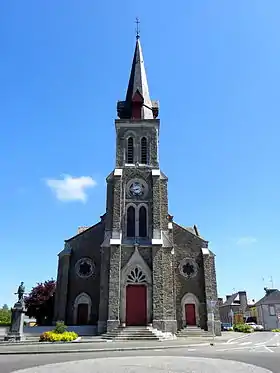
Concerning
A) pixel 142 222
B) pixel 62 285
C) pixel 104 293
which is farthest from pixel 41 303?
pixel 142 222

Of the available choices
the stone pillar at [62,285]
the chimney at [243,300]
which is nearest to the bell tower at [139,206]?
the stone pillar at [62,285]

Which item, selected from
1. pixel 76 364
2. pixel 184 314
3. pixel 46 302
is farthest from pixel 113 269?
pixel 76 364

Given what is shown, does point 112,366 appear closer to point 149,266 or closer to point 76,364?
point 76,364

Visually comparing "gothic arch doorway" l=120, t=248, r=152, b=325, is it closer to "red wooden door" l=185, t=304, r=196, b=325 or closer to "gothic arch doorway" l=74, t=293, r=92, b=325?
"gothic arch doorway" l=74, t=293, r=92, b=325

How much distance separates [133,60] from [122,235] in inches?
810

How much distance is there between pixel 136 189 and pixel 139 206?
1.64 metres

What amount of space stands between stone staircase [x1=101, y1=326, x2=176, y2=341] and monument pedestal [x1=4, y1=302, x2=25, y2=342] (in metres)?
5.32

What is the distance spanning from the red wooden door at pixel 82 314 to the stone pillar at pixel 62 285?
1.26 m

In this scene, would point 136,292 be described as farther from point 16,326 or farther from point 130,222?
point 16,326

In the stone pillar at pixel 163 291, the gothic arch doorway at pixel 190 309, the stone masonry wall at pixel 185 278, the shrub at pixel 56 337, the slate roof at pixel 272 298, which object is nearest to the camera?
the shrub at pixel 56 337

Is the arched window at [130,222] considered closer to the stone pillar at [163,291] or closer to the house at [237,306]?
the stone pillar at [163,291]

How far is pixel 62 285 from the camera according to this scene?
27641 millimetres

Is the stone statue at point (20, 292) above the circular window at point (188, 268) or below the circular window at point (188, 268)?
below

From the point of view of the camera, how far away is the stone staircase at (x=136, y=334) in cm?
2164
